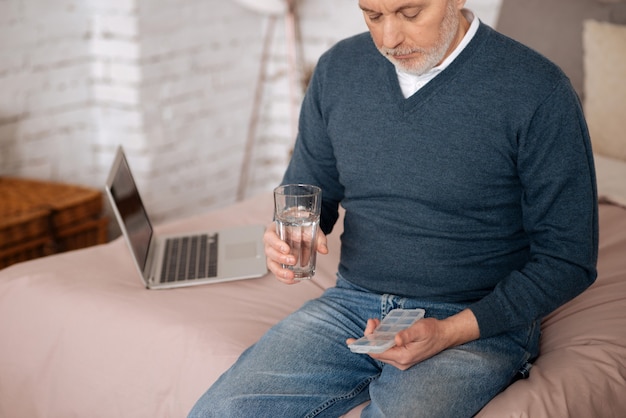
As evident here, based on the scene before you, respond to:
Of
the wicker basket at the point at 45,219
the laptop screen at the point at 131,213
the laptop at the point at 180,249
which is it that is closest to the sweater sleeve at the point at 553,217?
the laptop at the point at 180,249

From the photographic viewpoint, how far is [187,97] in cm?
350

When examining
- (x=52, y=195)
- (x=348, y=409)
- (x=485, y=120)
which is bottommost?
(x=52, y=195)

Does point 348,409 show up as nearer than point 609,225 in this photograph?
Yes

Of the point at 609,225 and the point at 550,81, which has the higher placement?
the point at 550,81

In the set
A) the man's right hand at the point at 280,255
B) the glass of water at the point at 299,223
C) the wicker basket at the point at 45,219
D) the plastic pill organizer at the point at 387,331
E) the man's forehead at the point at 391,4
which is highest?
the man's forehead at the point at 391,4

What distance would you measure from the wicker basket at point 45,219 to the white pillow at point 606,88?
1.65m

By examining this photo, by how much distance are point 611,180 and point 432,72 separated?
34.7 inches

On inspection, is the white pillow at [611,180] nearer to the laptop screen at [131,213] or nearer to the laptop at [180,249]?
the laptop at [180,249]

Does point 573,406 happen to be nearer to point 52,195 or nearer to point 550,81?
point 550,81

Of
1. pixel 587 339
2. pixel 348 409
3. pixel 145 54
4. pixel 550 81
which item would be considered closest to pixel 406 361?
pixel 348 409

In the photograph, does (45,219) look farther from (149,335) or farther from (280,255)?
(280,255)

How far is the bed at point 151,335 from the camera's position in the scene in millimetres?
1534

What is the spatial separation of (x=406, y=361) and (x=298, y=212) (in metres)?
0.32

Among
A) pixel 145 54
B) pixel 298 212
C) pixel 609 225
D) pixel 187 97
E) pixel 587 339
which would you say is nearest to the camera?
pixel 298 212
